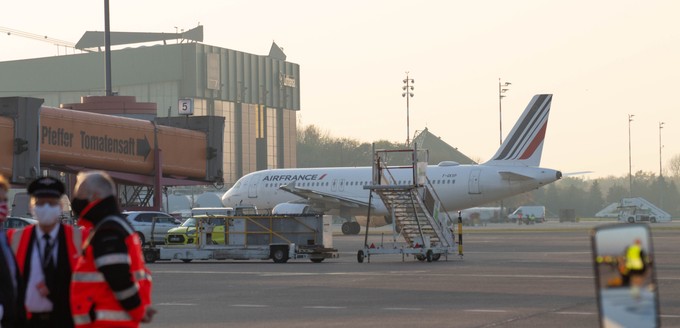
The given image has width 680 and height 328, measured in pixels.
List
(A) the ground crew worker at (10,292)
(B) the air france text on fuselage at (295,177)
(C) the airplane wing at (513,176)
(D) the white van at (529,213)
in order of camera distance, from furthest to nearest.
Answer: (D) the white van at (529,213) < (B) the air france text on fuselage at (295,177) < (C) the airplane wing at (513,176) < (A) the ground crew worker at (10,292)

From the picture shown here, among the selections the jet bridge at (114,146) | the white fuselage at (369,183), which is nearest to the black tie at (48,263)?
the jet bridge at (114,146)

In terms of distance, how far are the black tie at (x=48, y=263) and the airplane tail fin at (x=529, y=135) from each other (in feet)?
171

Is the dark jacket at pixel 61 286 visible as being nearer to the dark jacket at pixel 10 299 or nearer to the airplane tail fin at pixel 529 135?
the dark jacket at pixel 10 299

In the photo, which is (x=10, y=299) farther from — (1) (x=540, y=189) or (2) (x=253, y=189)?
(1) (x=540, y=189)

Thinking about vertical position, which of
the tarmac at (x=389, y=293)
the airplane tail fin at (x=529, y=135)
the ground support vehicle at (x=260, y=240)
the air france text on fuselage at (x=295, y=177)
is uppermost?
the airplane tail fin at (x=529, y=135)

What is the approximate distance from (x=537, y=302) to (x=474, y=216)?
84579 mm

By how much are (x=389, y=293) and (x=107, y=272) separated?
1441 centimetres

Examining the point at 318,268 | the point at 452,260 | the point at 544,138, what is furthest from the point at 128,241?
the point at 544,138

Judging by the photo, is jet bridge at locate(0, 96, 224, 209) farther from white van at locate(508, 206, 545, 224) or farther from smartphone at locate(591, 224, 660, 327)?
white van at locate(508, 206, 545, 224)

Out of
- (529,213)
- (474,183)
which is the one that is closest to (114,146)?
(474,183)

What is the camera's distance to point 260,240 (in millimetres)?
34938

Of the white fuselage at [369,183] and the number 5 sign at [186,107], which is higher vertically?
the number 5 sign at [186,107]

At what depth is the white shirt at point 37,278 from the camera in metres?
7.43

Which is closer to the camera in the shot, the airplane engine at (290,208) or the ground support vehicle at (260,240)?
the ground support vehicle at (260,240)
